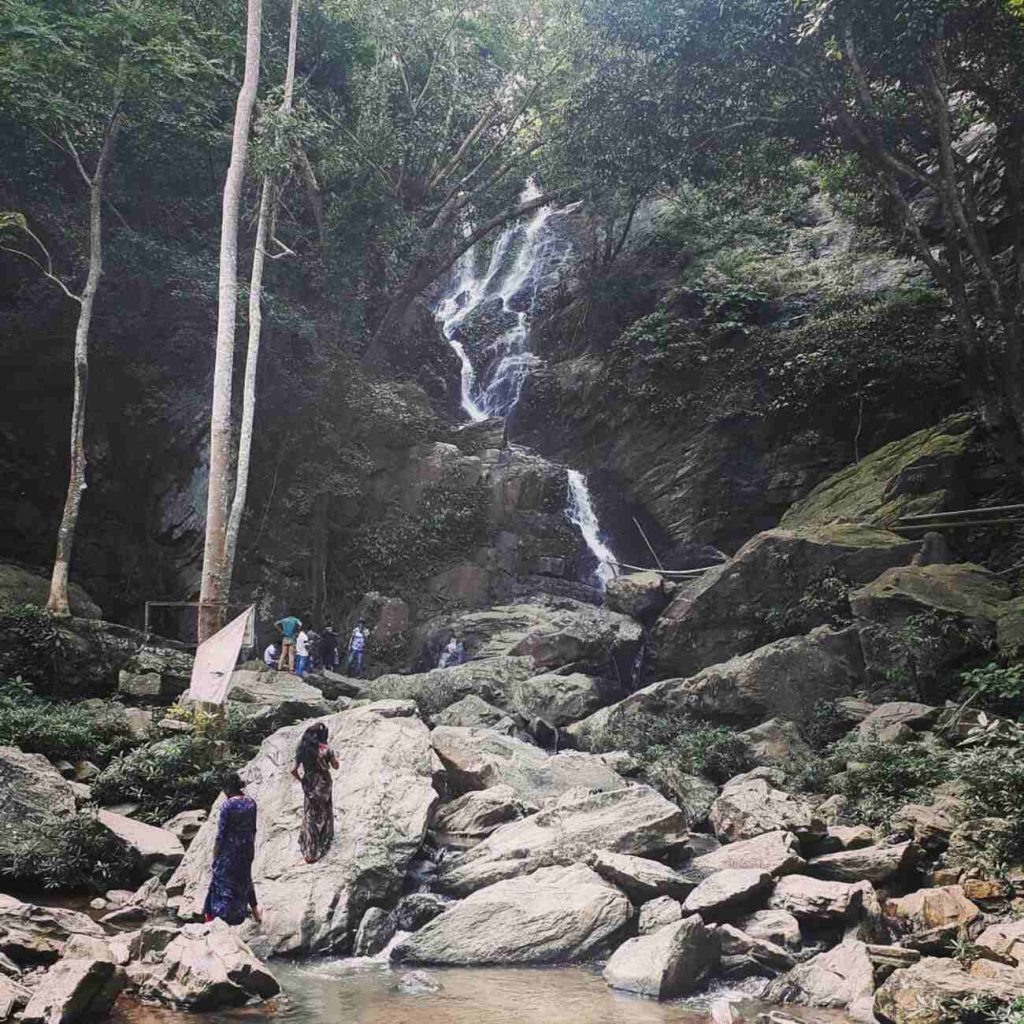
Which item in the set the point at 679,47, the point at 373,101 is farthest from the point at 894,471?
the point at 373,101

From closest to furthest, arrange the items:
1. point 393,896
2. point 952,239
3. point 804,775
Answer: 1. point 393,896
2. point 804,775
3. point 952,239

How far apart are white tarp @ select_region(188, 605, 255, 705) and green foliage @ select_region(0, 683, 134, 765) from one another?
238 cm

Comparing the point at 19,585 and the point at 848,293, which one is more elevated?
the point at 848,293

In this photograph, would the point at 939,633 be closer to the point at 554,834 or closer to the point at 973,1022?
the point at 554,834

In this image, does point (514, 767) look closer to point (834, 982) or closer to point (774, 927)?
point (774, 927)

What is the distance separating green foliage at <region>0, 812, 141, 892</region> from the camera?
803 centimetres

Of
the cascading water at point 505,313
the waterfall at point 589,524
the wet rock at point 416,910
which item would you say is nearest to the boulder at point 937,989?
the wet rock at point 416,910

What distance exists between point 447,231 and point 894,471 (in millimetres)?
14896

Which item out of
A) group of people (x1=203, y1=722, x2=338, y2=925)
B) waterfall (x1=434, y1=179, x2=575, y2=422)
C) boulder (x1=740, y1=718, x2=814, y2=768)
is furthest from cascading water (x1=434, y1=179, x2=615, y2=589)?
group of people (x1=203, y1=722, x2=338, y2=925)

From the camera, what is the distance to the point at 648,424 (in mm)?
25562

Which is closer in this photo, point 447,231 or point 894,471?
point 894,471

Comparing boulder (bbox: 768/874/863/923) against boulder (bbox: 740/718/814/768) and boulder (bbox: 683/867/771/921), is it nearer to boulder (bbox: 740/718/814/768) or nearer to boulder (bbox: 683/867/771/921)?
boulder (bbox: 683/867/771/921)

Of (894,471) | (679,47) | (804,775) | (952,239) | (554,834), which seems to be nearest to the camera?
(554,834)

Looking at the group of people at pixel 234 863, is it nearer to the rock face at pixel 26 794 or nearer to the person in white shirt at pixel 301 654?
the rock face at pixel 26 794
